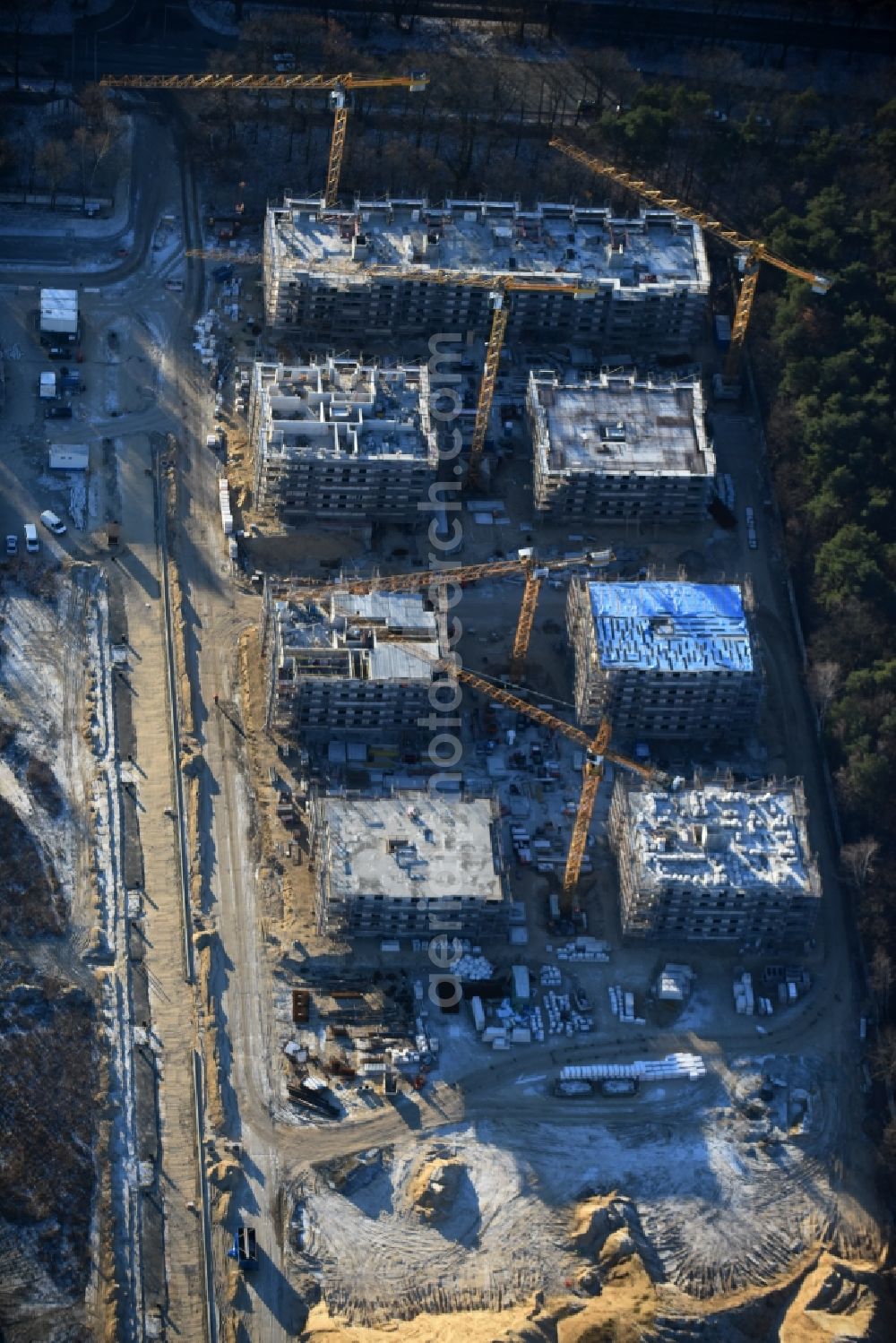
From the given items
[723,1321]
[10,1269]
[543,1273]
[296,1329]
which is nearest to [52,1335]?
[10,1269]

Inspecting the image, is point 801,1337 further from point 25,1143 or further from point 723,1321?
point 25,1143

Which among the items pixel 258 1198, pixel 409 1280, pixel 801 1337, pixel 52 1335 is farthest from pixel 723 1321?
pixel 52 1335

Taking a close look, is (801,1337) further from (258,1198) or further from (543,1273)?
(258,1198)

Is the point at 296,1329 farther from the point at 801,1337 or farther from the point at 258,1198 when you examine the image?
the point at 801,1337

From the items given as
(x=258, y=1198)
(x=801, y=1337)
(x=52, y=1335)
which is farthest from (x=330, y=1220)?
(x=801, y=1337)

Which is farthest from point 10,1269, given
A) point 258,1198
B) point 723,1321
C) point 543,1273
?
point 723,1321
